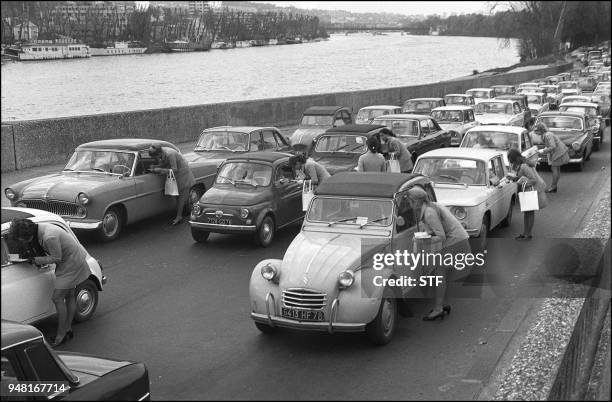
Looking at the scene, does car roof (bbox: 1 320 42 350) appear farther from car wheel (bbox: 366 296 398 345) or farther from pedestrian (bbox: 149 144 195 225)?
pedestrian (bbox: 149 144 195 225)

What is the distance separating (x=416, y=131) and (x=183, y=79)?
59354 mm

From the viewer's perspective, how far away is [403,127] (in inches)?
779

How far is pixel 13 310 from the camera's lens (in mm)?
7254

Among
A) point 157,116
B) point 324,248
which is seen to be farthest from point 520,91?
point 324,248

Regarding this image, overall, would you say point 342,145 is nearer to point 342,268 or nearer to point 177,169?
point 177,169

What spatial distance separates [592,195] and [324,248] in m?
10.5

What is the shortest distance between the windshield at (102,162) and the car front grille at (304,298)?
6564 mm

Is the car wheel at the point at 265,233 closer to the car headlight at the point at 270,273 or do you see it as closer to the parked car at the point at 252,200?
the parked car at the point at 252,200

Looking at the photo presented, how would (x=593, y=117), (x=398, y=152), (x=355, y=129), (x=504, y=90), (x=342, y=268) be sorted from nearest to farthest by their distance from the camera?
(x=342, y=268) → (x=398, y=152) → (x=355, y=129) → (x=593, y=117) → (x=504, y=90)

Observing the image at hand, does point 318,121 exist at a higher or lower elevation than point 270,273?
lower

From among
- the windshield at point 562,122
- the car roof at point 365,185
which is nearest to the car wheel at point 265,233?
the car roof at point 365,185

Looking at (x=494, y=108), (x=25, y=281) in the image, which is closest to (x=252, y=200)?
(x=25, y=281)

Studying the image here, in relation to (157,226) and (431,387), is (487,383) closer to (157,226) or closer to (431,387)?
(431,387)

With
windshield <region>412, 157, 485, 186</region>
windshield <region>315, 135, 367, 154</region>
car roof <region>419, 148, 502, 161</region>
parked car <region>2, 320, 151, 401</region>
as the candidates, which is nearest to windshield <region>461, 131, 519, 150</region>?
windshield <region>315, 135, 367, 154</region>
